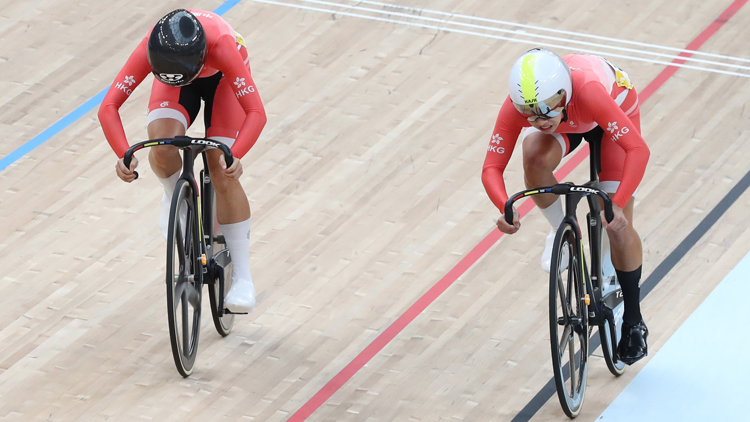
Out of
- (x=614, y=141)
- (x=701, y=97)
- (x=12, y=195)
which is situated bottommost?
(x=12, y=195)

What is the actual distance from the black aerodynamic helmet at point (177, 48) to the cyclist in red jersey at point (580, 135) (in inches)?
41.0

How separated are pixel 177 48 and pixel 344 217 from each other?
5.11 feet

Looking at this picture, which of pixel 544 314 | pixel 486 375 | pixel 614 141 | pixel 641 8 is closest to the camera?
pixel 614 141

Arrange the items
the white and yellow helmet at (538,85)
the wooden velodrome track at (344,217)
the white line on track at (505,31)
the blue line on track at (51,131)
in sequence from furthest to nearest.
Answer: the white line on track at (505,31)
the blue line on track at (51,131)
the wooden velodrome track at (344,217)
the white and yellow helmet at (538,85)

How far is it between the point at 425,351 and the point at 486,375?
280mm

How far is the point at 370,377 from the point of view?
4.12 metres

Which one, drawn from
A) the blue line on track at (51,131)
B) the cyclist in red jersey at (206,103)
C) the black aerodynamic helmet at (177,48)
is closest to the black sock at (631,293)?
the cyclist in red jersey at (206,103)

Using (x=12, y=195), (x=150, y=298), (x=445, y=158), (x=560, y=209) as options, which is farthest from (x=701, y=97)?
(x=12, y=195)

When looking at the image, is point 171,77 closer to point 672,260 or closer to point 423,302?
point 423,302

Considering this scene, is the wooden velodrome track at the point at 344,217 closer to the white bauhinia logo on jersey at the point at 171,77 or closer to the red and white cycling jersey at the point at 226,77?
the red and white cycling jersey at the point at 226,77

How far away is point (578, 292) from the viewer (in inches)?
146

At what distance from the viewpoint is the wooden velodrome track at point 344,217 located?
13.4ft

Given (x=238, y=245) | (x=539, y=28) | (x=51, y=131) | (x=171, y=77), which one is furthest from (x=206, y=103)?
(x=539, y=28)

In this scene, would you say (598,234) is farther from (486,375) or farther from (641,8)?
(641,8)
